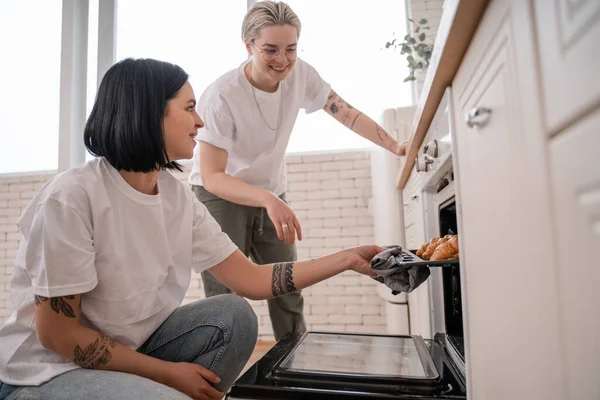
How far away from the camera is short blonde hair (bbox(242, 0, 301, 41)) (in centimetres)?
144

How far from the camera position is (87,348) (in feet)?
2.84

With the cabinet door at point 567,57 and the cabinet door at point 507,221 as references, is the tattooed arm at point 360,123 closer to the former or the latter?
the cabinet door at point 507,221

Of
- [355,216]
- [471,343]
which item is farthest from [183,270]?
[355,216]

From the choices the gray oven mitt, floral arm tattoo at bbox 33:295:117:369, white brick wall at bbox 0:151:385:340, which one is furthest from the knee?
white brick wall at bbox 0:151:385:340

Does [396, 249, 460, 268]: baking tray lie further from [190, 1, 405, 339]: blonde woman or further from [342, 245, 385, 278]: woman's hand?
[190, 1, 405, 339]: blonde woman

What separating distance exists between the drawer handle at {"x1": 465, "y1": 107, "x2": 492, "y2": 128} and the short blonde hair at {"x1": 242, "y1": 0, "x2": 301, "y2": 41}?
1.05 meters

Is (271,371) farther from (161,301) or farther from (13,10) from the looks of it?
(13,10)

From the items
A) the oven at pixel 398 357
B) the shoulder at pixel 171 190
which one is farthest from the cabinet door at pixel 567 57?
the shoulder at pixel 171 190

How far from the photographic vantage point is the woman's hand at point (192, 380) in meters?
0.97

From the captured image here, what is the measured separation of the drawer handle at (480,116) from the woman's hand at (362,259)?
0.61m

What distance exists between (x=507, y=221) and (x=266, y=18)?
1216mm

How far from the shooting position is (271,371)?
89cm

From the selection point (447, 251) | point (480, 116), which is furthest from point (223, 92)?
point (480, 116)

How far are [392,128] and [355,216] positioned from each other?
800mm
